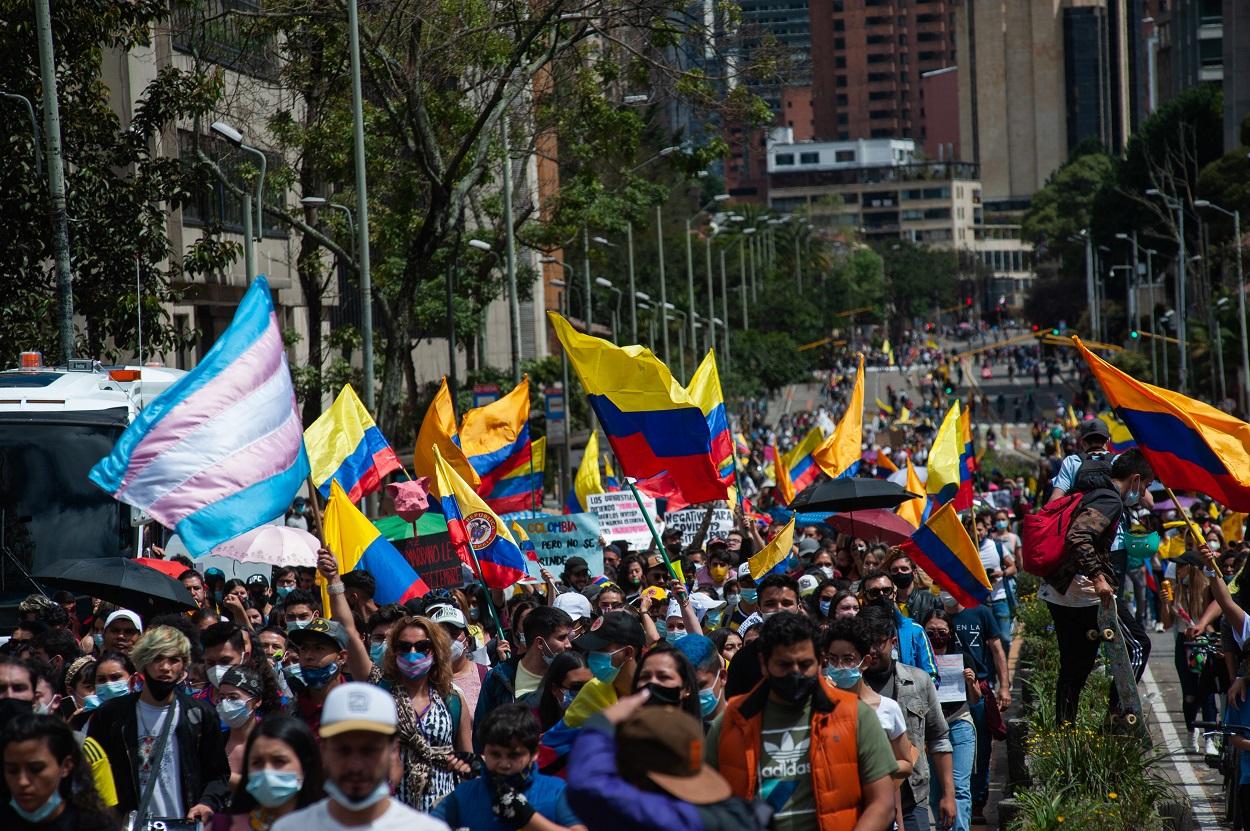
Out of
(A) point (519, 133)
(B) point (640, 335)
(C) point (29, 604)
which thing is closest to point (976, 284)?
(B) point (640, 335)

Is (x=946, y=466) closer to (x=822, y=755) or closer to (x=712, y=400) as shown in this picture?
(x=712, y=400)

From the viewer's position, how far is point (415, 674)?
25.9ft

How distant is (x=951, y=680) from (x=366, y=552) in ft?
10.2

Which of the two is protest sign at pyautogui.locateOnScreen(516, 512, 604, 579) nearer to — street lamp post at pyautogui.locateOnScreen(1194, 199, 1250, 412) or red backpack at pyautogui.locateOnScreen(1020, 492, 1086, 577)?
red backpack at pyautogui.locateOnScreen(1020, 492, 1086, 577)

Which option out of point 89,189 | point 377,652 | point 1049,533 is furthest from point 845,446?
point 377,652

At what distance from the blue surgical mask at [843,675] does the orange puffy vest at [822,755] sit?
4.39 ft

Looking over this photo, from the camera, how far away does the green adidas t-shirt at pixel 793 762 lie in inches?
259

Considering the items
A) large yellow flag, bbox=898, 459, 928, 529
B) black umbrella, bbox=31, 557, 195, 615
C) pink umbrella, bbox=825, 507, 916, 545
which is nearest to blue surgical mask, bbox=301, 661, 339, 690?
black umbrella, bbox=31, 557, 195, 615

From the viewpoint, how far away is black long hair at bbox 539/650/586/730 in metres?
7.79

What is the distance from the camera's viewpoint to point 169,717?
285 inches

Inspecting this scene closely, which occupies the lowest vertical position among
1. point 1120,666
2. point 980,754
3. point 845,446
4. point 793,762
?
point 980,754

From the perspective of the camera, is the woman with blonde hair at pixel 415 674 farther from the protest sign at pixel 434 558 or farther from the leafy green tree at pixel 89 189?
the leafy green tree at pixel 89 189

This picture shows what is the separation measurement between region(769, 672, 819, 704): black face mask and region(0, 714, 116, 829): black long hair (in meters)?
2.06

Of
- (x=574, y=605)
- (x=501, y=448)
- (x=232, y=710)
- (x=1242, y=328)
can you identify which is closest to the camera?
(x=232, y=710)
